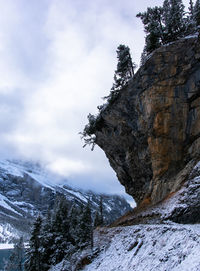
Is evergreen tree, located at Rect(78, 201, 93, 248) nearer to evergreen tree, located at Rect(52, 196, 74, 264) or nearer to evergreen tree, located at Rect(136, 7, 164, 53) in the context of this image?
evergreen tree, located at Rect(52, 196, 74, 264)

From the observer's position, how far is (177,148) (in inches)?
1040

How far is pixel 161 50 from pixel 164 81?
12.0 ft

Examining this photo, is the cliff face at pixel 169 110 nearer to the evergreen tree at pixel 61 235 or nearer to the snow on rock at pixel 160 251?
the snow on rock at pixel 160 251

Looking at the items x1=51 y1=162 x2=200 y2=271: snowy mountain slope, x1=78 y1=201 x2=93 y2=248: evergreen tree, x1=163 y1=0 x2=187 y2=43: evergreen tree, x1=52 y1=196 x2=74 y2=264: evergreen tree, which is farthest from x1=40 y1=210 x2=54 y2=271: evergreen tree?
x1=163 y1=0 x2=187 y2=43: evergreen tree

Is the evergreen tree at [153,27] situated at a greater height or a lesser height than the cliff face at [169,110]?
greater

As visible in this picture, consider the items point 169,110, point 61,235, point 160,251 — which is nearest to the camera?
point 160,251

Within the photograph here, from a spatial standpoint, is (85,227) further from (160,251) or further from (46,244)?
(160,251)

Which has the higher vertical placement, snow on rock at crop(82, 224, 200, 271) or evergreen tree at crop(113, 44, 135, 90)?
evergreen tree at crop(113, 44, 135, 90)

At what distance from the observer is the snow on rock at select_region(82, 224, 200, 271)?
9844 mm

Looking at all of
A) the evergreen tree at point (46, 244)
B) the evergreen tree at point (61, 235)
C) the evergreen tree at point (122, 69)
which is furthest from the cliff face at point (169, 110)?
the evergreen tree at point (46, 244)

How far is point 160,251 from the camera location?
39.5ft

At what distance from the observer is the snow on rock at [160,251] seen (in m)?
9.84

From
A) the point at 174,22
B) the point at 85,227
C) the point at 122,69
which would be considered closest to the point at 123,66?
the point at 122,69

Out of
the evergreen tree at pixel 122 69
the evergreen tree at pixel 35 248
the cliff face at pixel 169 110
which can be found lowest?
the evergreen tree at pixel 35 248
